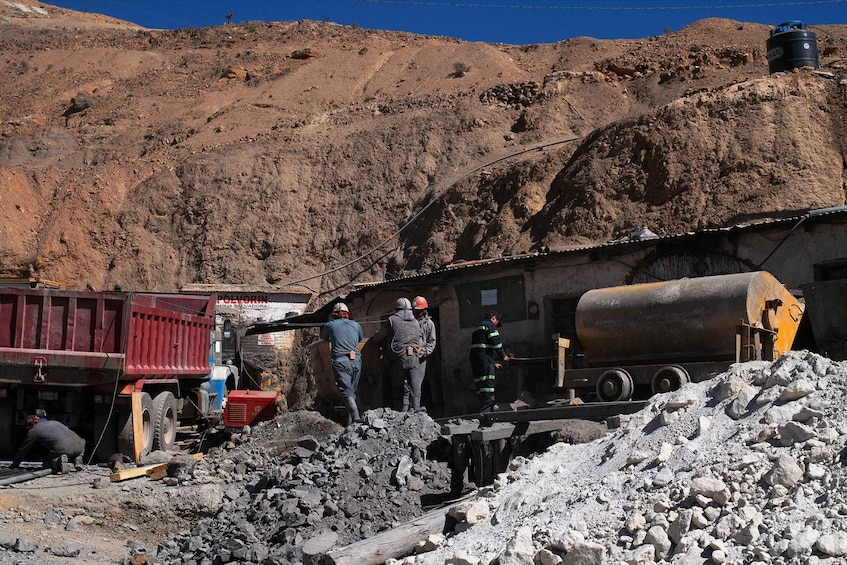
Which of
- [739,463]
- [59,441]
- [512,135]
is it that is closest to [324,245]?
[512,135]

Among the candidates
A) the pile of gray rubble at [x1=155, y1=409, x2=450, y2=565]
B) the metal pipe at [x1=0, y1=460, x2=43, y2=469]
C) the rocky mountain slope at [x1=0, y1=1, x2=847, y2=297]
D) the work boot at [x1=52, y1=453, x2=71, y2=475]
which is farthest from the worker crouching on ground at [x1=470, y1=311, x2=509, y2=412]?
the rocky mountain slope at [x1=0, y1=1, x2=847, y2=297]

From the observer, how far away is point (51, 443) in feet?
40.2

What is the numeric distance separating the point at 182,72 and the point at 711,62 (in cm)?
2557

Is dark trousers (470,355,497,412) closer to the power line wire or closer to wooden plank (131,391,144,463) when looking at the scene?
wooden plank (131,391,144,463)

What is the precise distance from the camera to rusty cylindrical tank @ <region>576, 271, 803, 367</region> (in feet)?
37.0

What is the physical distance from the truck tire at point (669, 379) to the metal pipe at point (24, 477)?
7.36 metres

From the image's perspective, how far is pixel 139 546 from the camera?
919 cm

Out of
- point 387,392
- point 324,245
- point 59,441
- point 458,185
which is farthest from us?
point 324,245

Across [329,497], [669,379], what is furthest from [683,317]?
[329,497]

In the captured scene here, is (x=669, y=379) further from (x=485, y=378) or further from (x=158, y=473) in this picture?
(x=158, y=473)

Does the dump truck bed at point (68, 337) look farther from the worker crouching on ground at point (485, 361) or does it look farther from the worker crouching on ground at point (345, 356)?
the worker crouching on ground at point (485, 361)

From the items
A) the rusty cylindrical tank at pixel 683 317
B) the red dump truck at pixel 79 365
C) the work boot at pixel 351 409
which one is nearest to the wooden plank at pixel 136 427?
the red dump truck at pixel 79 365

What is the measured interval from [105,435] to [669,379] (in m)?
7.50

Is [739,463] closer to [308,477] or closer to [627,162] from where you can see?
[308,477]
